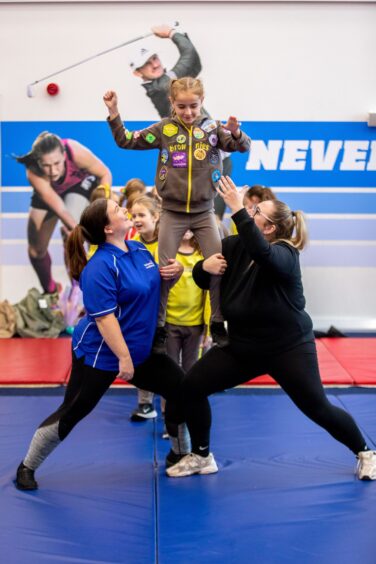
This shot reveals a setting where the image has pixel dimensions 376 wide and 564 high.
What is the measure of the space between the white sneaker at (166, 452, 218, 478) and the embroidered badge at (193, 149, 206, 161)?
5.30ft

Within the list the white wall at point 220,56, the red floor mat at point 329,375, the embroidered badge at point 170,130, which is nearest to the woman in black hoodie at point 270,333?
the embroidered badge at point 170,130

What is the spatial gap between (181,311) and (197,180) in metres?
1.00

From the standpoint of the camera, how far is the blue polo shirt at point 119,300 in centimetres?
387

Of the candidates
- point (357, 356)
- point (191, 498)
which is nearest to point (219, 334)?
point (191, 498)

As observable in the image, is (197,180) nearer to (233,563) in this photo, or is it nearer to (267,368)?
(267,368)

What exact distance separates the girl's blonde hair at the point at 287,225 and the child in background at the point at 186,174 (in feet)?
1.26

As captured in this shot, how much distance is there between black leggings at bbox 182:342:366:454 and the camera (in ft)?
13.2

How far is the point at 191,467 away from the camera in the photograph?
14.2 feet

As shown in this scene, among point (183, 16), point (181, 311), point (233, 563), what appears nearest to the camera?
point (233, 563)

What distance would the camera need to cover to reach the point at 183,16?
757 cm

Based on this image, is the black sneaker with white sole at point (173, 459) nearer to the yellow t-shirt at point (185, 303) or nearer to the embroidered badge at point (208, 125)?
the yellow t-shirt at point (185, 303)

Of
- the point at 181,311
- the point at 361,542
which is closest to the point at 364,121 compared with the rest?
the point at 181,311

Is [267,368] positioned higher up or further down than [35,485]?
higher up

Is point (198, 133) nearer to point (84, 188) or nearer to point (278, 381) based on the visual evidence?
point (278, 381)
